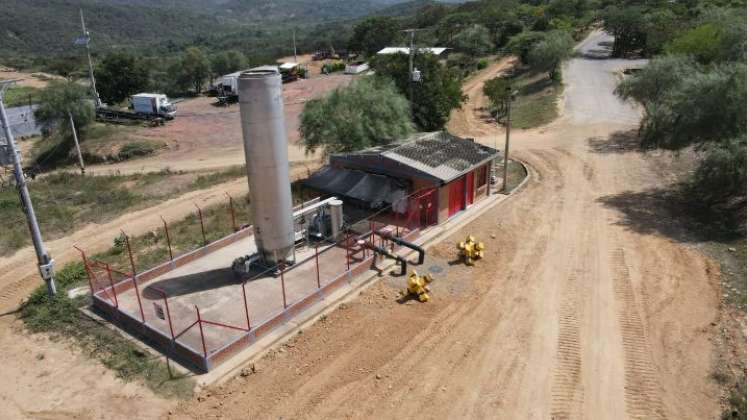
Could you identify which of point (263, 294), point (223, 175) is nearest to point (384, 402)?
point (263, 294)

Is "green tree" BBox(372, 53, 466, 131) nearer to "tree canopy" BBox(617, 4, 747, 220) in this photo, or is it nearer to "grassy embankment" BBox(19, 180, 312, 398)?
"tree canopy" BBox(617, 4, 747, 220)

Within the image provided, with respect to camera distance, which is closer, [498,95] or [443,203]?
[443,203]

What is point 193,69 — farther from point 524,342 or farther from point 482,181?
point 524,342

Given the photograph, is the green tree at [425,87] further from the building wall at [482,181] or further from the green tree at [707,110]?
the green tree at [707,110]

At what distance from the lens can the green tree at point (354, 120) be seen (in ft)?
96.5

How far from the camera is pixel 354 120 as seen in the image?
96.0 ft

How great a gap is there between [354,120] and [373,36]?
77.4 metres

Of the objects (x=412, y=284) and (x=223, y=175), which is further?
(x=223, y=175)

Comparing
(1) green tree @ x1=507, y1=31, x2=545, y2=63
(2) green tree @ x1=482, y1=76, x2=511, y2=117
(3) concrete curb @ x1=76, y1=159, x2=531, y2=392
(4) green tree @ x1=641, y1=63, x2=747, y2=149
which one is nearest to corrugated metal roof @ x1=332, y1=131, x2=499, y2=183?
(3) concrete curb @ x1=76, y1=159, x2=531, y2=392

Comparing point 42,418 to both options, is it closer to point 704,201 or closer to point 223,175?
point 223,175

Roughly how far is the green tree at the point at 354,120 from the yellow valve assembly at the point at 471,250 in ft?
33.3

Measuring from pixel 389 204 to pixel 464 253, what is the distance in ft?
16.8

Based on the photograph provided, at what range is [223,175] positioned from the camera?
3484cm

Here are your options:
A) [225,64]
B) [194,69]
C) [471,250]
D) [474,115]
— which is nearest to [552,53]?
[474,115]
